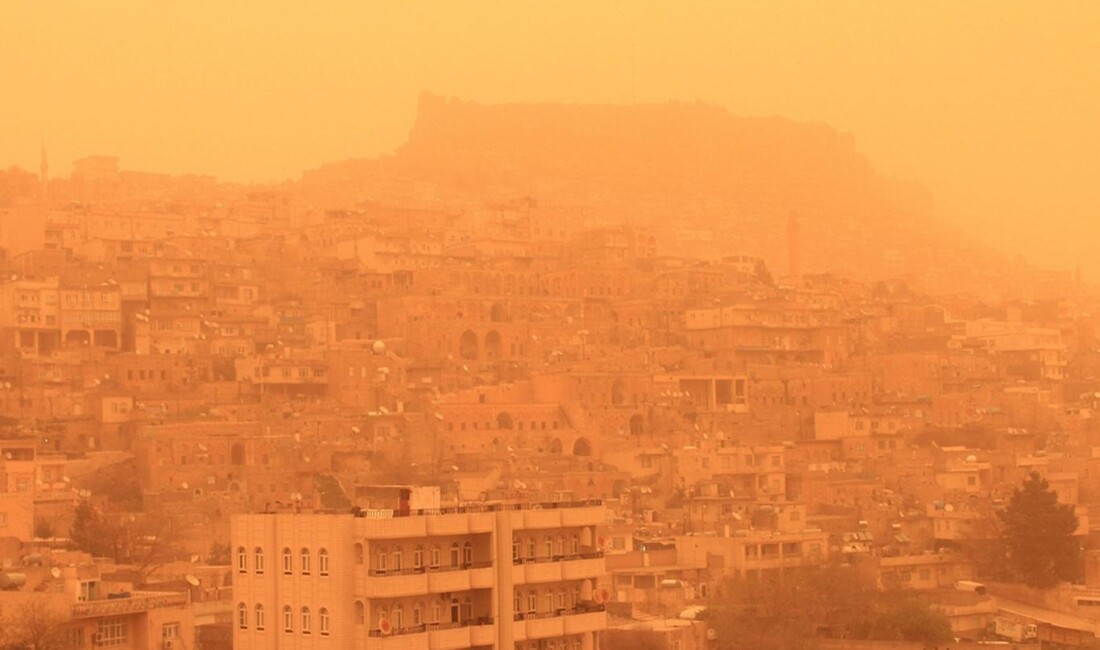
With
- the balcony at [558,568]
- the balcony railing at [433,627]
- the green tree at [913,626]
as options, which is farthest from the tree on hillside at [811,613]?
the balcony railing at [433,627]

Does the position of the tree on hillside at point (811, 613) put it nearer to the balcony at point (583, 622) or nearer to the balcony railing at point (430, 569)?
the balcony at point (583, 622)

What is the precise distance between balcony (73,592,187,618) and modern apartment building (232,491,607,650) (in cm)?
322

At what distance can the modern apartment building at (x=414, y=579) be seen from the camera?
1280 centimetres

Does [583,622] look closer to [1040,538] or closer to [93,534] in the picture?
[93,534]

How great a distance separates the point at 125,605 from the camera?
16.6 meters

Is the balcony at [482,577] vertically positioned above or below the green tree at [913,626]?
above

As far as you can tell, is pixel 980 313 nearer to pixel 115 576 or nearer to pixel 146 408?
pixel 146 408

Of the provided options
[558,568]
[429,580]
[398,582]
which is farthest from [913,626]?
[398,582]

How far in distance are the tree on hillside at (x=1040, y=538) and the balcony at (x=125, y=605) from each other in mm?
13443

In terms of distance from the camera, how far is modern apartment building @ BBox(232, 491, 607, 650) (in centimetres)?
1280

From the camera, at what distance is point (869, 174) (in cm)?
8025

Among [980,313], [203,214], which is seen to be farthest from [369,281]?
[980,313]

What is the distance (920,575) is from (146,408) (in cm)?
1229

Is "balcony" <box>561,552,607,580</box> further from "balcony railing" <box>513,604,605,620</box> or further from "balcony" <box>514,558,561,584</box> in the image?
"balcony railing" <box>513,604,605,620</box>
